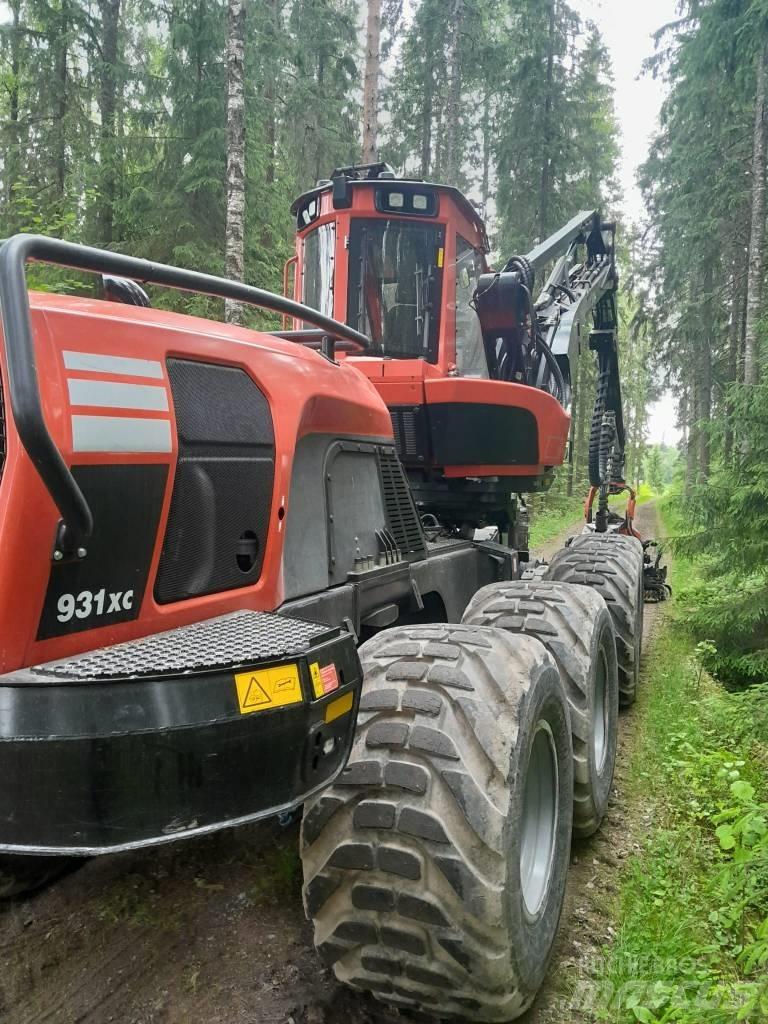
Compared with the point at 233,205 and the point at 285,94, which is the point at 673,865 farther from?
the point at 285,94

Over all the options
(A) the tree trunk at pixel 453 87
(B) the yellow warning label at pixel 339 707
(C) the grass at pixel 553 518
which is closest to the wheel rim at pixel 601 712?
(B) the yellow warning label at pixel 339 707

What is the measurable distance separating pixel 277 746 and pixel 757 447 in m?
5.86

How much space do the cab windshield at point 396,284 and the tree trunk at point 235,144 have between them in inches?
230

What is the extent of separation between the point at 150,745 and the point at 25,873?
1762 mm

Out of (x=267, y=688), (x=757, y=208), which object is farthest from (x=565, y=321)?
(x=757, y=208)

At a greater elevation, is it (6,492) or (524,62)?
(524,62)

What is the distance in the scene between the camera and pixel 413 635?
262 cm

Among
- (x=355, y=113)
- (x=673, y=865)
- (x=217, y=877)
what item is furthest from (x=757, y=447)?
(x=355, y=113)

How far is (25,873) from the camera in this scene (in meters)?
2.94

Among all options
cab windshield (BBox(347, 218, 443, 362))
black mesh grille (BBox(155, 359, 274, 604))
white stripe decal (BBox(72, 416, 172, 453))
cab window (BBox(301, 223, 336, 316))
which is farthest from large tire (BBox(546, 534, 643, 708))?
white stripe decal (BBox(72, 416, 172, 453))

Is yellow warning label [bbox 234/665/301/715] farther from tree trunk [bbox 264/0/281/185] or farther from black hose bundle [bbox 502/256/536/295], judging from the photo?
tree trunk [bbox 264/0/281/185]

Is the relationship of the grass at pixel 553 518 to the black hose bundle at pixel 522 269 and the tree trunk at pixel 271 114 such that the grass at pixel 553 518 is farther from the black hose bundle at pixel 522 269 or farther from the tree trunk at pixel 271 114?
the black hose bundle at pixel 522 269

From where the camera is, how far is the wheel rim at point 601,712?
3.96 m

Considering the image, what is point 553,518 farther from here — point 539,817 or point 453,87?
point 539,817
